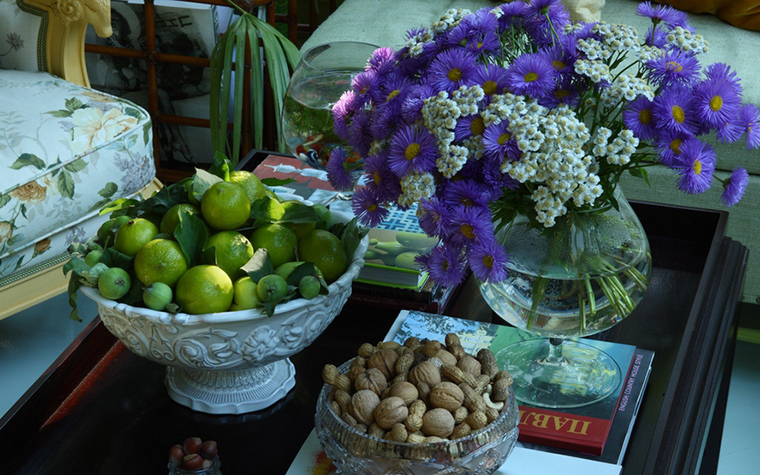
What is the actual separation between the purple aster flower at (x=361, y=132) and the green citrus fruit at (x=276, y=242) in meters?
0.12

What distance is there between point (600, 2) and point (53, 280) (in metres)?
1.42

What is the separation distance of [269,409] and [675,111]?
0.51 m

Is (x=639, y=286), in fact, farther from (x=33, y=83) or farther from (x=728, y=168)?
(x=33, y=83)

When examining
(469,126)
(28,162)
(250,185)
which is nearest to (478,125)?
(469,126)

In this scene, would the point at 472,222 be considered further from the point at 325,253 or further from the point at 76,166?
the point at 76,166

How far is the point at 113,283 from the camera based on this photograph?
79cm

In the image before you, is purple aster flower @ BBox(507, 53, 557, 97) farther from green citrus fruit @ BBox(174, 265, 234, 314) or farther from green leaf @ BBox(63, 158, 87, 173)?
green leaf @ BBox(63, 158, 87, 173)

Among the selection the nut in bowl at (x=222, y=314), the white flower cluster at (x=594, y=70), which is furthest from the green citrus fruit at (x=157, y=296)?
the white flower cluster at (x=594, y=70)

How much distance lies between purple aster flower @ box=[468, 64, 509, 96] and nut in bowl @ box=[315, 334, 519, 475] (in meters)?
0.24

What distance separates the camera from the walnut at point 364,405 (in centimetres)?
70

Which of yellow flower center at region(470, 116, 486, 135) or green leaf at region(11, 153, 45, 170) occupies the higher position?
yellow flower center at region(470, 116, 486, 135)

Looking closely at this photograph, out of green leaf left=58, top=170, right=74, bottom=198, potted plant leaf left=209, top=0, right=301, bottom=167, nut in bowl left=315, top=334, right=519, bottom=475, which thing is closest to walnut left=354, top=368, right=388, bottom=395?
nut in bowl left=315, top=334, right=519, bottom=475

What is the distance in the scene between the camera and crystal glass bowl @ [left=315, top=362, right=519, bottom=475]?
0.67 meters

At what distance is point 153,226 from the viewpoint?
866mm
